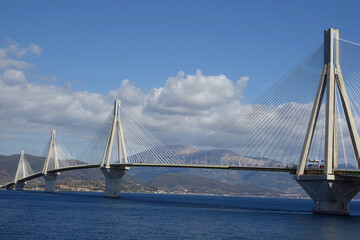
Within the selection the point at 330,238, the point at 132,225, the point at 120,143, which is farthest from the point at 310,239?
the point at 120,143

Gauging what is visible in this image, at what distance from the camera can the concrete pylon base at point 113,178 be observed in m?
114

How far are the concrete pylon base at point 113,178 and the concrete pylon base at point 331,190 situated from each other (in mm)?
54353

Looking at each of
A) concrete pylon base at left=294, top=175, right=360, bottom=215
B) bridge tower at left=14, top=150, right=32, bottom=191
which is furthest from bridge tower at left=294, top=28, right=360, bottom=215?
bridge tower at left=14, top=150, right=32, bottom=191

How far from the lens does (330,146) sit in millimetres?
63906

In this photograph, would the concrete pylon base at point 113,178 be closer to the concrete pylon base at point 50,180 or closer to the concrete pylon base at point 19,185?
the concrete pylon base at point 50,180

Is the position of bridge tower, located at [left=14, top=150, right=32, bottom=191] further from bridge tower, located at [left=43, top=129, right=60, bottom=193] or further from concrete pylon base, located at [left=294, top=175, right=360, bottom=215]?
concrete pylon base, located at [left=294, top=175, right=360, bottom=215]

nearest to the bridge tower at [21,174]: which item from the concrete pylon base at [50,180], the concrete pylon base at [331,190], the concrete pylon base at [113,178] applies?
the concrete pylon base at [50,180]

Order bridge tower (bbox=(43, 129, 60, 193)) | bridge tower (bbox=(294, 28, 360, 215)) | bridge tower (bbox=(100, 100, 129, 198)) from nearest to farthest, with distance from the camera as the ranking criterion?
bridge tower (bbox=(294, 28, 360, 215)) < bridge tower (bbox=(100, 100, 129, 198)) < bridge tower (bbox=(43, 129, 60, 193))

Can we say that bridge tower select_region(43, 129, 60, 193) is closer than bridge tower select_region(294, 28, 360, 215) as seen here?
No

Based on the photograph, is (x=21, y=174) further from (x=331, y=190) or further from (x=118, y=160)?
(x=331, y=190)

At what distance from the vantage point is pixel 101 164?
114 m

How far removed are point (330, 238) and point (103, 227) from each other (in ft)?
76.1

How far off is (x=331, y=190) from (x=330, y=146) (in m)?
6.07

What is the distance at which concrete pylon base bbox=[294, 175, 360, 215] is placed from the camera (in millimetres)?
64688
